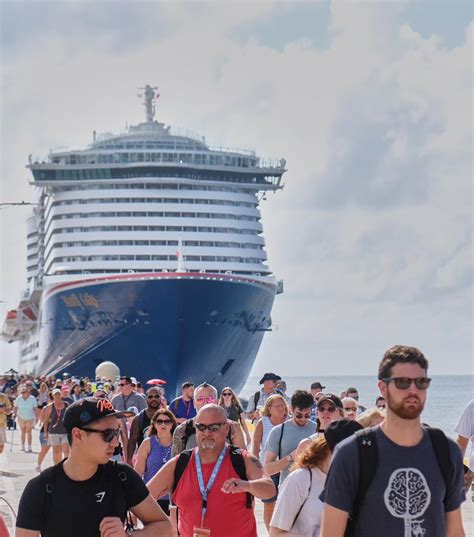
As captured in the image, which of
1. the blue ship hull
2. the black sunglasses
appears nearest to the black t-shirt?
the black sunglasses

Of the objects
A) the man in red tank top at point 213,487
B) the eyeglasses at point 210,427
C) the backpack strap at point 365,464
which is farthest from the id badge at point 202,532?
the backpack strap at point 365,464

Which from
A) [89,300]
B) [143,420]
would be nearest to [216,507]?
[143,420]

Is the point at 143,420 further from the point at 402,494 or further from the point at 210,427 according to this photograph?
the point at 402,494

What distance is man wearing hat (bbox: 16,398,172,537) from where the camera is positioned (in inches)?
182

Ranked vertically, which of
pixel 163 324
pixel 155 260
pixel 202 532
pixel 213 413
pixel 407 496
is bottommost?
pixel 202 532

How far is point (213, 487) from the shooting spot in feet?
21.2

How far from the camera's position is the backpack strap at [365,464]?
4.51 m

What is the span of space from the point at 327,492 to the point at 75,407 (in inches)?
38.4

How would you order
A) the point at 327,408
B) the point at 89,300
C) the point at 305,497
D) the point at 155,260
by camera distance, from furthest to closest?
the point at 155,260 → the point at 89,300 → the point at 327,408 → the point at 305,497

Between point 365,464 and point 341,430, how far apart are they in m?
0.95

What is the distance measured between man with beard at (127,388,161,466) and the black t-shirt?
638 cm

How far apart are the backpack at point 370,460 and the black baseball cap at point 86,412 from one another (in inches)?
36.6

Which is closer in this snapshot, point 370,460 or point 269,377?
point 370,460

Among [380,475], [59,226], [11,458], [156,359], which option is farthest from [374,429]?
[59,226]
